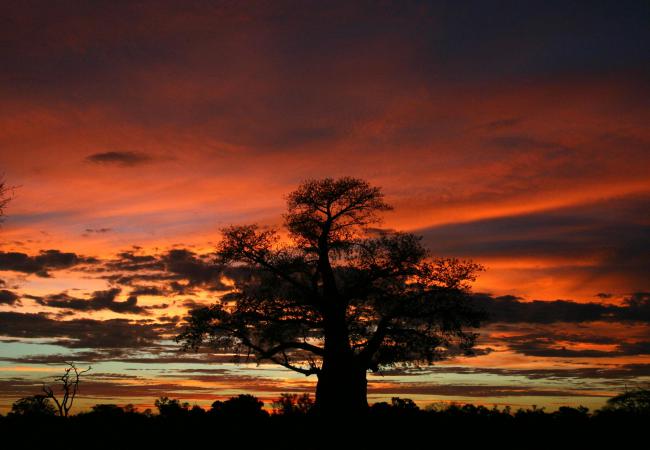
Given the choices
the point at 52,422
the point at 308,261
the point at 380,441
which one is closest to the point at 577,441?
the point at 380,441

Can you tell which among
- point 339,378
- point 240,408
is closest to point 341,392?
point 339,378

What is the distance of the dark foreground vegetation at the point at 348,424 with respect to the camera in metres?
22.8

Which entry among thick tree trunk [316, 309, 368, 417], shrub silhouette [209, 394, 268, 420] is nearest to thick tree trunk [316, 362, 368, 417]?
thick tree trunk [316, 309, 368, 417]

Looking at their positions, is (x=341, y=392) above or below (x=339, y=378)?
below

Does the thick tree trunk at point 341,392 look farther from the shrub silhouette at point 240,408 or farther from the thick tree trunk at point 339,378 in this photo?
the shrub silhouette at point 240,408

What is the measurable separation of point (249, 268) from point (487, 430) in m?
13.6

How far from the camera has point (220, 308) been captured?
32344 mm

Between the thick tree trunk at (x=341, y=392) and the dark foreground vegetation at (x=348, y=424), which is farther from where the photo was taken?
the thick tree trunk at (x=341, y=392)

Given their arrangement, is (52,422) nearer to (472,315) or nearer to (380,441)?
(380,441)

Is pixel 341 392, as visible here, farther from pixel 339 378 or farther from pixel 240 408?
pixel 240 408

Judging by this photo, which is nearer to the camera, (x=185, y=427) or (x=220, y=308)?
(x=185, y=427)

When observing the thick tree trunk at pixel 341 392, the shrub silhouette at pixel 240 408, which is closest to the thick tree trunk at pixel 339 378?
the thick tree trunk at pixel 341 392

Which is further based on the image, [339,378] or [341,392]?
[339,378]

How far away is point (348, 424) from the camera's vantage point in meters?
28.3
